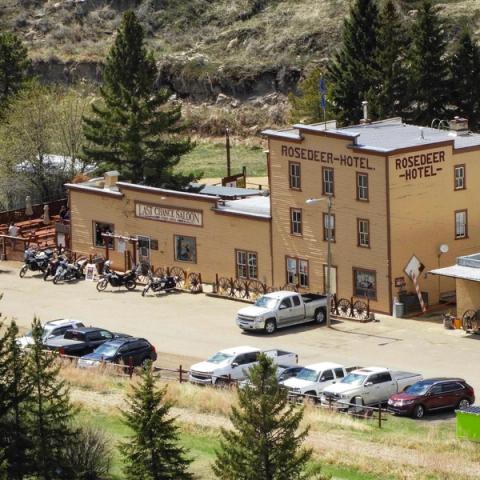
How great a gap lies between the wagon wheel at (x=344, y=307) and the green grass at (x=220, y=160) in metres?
36.0

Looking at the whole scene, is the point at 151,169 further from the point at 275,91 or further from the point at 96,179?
the point at 275,91

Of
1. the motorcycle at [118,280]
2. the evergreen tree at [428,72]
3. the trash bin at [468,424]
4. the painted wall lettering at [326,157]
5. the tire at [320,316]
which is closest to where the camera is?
the trash bin at [468,424]

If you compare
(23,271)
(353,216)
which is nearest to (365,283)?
(353,216)

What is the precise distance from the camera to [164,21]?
5531 inches

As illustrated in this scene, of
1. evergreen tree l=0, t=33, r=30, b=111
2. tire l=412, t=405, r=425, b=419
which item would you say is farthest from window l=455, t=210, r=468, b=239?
evergreen tree l=0, t=33, r=30, b=111

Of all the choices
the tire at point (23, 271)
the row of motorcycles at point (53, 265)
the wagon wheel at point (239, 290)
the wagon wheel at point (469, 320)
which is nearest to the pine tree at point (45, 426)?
the wagon wheel at point (469, 320)

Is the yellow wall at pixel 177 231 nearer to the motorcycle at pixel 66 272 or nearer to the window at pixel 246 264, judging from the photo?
the window at pixel 246 264

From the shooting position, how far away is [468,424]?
→ 154 feet

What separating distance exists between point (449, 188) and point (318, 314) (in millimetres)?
8188

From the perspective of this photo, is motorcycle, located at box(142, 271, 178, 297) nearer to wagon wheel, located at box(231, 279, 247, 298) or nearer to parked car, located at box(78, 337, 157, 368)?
wagon wheel, located at box(231, 279, 247, 298)

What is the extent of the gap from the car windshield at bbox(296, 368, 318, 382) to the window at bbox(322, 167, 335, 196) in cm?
1576

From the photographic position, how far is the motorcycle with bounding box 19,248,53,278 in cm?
7575

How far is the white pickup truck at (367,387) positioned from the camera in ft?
166

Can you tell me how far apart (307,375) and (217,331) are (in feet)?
38.6
